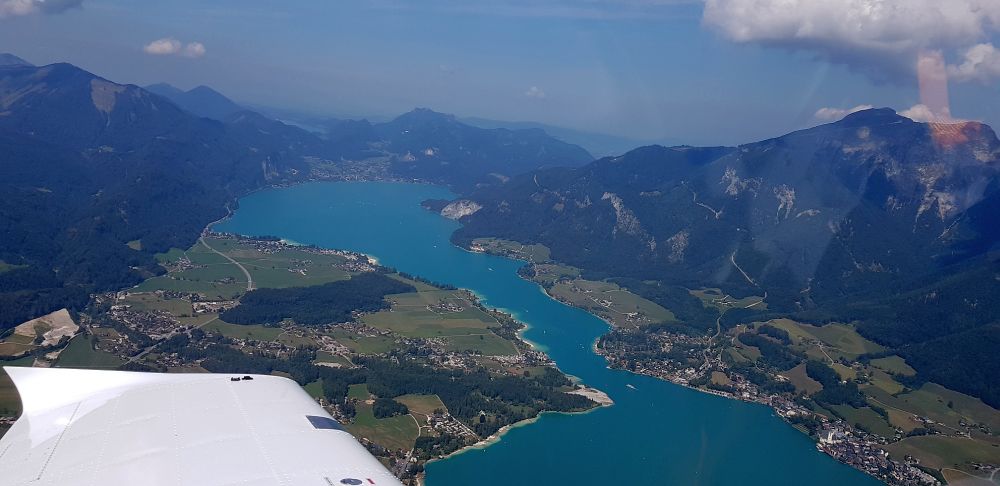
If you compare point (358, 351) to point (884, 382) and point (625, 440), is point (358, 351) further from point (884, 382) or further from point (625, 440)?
point (884, 382)

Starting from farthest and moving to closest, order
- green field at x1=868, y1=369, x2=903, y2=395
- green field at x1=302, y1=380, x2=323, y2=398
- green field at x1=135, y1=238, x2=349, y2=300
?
green field at x1=135, y1=238, x2=349, y2=300
green field at x1=868, y1=369, x2=903, y2=395
green field at x1=302, y1=380, x2=323, y2=398

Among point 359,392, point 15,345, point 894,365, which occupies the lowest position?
point 15,345

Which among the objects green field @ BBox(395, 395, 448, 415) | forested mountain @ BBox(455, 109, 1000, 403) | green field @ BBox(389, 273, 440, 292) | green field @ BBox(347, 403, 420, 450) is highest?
forested mountain @ BBox(455, 109, 1000, 403)

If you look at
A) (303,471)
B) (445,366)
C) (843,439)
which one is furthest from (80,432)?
(843,439)

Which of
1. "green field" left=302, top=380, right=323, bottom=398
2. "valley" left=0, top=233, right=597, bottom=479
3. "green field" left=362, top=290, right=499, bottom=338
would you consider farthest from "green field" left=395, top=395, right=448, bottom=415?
"green field" left=362, top=290, right=499, bottom=338

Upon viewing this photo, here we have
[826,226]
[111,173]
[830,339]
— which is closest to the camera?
[830,339]

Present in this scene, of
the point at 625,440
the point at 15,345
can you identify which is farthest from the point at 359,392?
the point at 15,345

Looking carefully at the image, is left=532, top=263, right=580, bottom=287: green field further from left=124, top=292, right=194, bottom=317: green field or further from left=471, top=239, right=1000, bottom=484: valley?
left=124, top=292, right=194, bottom=317: green field

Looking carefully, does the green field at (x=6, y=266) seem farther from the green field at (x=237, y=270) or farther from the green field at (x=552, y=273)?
the green field at (x=552, y=273)
